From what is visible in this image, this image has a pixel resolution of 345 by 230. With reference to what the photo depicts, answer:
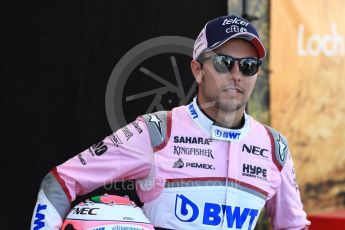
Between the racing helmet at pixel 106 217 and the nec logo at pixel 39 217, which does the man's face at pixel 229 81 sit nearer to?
the racing helmet at pixel 106 217

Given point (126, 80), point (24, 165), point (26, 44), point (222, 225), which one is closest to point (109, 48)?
point (126, 80)

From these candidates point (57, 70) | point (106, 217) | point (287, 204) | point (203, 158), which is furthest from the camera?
point (57, 70)

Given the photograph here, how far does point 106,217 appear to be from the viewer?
2654 mm

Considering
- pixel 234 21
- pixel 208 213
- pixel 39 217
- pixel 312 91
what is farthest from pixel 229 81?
pixel 312 91

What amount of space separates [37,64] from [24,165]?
60 cm

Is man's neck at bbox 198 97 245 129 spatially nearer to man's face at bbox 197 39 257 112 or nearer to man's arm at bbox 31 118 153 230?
man's face at bbox 197 39 257 112

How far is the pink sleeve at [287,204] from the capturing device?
10.1ft

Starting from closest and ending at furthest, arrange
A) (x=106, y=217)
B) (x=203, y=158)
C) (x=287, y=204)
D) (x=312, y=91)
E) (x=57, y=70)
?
(x=106, y=217) → (x=203, y=158) → (x=287, y=204) → (x=57, y=70) → (x=312, y=91)

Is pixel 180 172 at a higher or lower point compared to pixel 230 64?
lower

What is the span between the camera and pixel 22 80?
14.4 feet

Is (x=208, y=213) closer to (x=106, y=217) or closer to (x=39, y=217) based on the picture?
(x=106, y=217)

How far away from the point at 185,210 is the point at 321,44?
2379mm

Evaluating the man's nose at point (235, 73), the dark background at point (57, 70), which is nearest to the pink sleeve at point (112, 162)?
the man's nose at point (235, 73)

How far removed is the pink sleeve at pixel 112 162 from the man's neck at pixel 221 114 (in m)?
0.27
